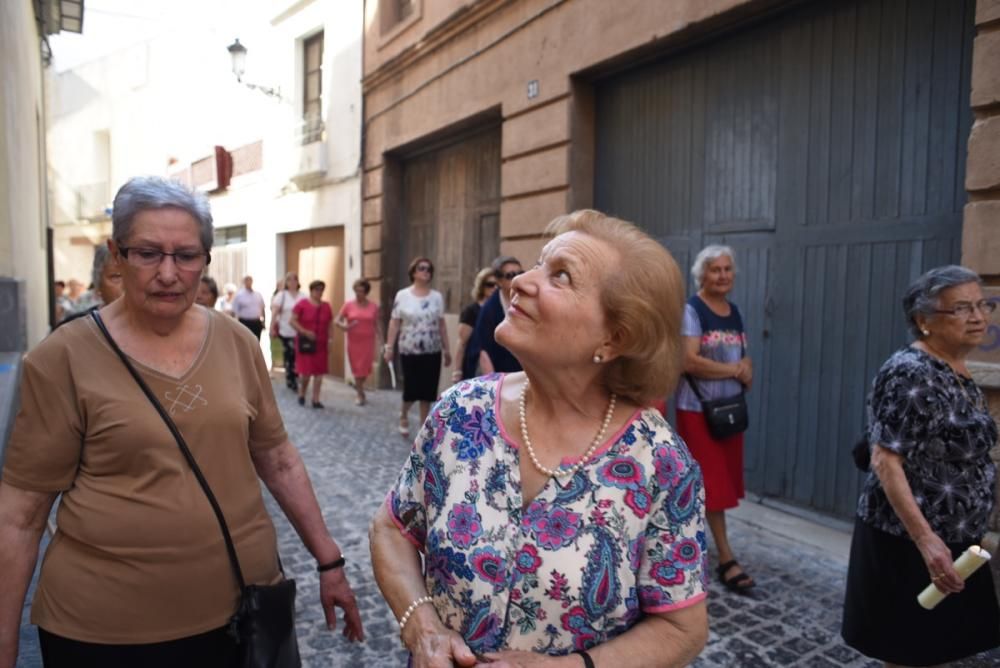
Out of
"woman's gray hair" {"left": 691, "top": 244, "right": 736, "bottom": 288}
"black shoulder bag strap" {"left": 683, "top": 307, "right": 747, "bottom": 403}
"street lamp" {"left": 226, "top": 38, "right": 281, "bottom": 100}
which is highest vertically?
"street lamp" {"left": 226, "top": 38, "right": 281, "bottom": 100}

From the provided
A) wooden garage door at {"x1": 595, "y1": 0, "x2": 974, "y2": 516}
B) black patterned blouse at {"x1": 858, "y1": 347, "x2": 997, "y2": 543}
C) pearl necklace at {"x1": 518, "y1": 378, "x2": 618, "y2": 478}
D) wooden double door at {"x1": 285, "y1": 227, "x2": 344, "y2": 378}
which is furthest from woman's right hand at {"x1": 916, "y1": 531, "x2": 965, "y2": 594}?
wooden double door at {"x1": 285, "y1": 227, "x2": 344, "y2": 378}

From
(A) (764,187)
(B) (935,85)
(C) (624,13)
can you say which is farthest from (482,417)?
(C) (624,13)

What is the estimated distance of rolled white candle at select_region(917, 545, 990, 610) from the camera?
2.34m

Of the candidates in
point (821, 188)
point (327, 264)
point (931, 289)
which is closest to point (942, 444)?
point (931, 289)

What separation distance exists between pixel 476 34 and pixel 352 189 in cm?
438

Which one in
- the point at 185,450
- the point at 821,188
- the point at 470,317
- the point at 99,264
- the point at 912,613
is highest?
the point at 821,188

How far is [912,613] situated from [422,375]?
5885mm

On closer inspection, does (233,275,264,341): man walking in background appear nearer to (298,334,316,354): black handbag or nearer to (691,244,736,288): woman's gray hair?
(298,334,316,354): black handbag

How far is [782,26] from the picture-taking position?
224 inches

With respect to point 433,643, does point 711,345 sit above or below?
above

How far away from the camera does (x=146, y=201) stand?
199 centimetres

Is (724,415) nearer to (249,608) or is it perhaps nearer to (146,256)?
(249,608)

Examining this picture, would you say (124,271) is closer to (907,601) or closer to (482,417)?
(482,417)

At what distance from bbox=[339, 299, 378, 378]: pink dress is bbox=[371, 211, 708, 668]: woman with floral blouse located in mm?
8969
